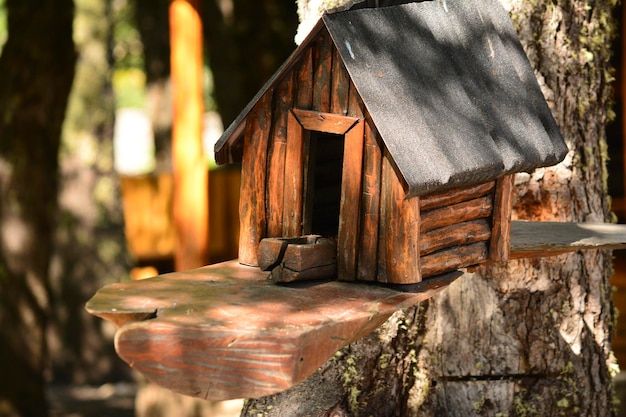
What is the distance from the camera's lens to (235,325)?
7.64 ft

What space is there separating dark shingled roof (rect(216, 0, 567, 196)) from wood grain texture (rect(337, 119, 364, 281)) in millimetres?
166

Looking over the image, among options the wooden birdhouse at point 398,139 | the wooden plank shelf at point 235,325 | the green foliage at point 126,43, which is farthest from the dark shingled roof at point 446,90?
the green foliage at point 126,43

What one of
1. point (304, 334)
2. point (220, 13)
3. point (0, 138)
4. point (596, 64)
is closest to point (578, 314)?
point (596, 64)

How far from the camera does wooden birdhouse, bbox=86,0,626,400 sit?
2312mm

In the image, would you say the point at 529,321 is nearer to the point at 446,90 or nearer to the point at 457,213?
the point at 457,213

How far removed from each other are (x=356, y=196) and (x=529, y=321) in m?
1.43

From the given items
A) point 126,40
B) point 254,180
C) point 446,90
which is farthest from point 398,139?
point 126,40

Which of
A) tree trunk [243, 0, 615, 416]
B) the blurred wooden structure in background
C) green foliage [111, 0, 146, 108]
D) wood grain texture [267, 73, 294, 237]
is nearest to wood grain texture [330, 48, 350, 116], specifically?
wood grain texture [267, 73, 294, 237]

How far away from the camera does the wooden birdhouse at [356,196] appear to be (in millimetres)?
2312

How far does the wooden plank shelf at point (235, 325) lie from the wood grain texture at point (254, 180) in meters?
0.24

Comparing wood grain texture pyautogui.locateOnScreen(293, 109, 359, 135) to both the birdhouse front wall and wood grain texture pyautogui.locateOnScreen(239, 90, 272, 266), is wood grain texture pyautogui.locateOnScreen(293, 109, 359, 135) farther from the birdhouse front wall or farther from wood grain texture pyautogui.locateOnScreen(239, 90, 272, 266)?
wood grain texture pyautogui.locateOnScreen(239, 90, 272, 266)

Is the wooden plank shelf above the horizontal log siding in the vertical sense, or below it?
below

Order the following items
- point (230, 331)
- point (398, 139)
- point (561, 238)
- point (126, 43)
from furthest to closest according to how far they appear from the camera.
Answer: point (126, 43), point (561, 238), point (398, 139), point (230, 331)

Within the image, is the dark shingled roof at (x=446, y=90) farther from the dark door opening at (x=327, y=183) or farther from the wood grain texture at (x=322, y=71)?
the dark door opening at (x=327, y=183)
